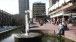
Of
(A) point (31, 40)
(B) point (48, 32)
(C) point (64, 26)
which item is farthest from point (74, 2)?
(A) point (31, 40)

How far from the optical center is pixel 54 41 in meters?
19.1

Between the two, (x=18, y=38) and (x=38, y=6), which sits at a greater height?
(x=38, y=6)

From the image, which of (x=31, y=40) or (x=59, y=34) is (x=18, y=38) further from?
(x=59, y=34)

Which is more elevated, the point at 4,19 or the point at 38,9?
the point at 38,9

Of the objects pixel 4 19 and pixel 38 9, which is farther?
pixel 38 9

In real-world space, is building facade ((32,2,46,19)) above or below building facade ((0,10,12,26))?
above

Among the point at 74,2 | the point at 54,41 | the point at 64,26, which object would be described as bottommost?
the point at 54,41

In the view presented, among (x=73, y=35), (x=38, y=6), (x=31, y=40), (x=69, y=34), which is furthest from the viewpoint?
(x=38, y=6)

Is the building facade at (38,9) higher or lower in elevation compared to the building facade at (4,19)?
higher

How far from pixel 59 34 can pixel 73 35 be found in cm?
356

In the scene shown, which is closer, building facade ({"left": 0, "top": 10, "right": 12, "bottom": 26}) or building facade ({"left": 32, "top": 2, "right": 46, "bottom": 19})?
building facade ({"left": 0, "top": 10, "right": 12, "bottom": 26})

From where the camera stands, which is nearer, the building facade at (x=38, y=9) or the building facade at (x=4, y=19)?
the building facade at (x=4, y=19)

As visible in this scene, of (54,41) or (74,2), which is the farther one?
(74,2)

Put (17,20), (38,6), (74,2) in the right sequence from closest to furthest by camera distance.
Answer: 1. (74,2)
2. (17,20)
3. (38,6)
